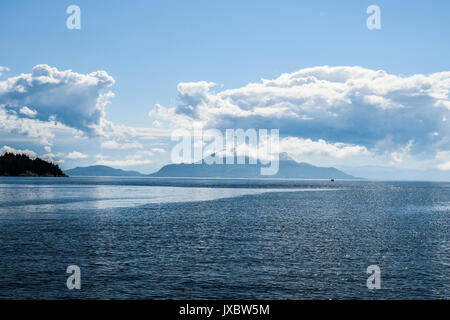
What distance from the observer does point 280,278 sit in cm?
3394

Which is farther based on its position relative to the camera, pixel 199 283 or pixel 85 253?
pixel 85 253
